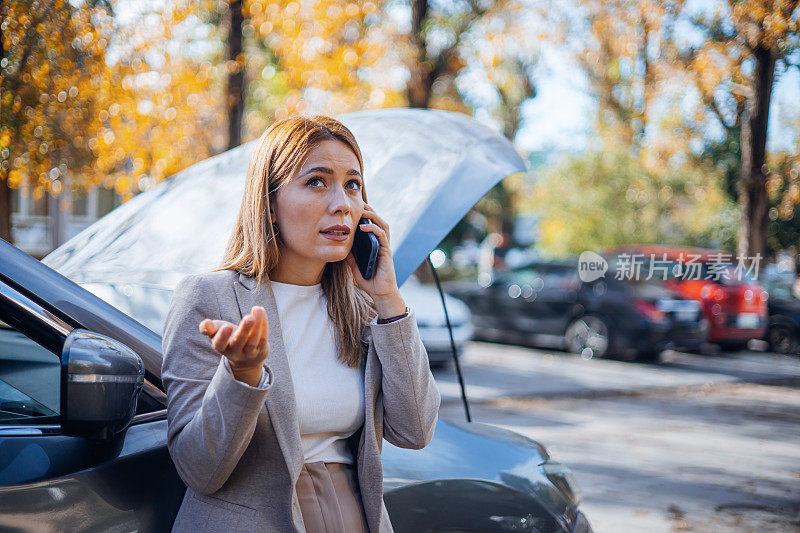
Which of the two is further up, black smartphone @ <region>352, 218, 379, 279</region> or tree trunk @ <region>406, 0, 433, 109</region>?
tree trunk @ <region>406, 0, 433, 109</region>

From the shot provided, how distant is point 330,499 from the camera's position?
1.62 m

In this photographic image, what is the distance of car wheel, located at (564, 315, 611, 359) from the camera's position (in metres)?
12.0

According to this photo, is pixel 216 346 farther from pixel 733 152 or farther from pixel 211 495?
pixel 733 152

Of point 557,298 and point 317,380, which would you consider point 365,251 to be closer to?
point 317,380

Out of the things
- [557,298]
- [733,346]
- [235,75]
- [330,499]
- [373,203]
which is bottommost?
[733,346]

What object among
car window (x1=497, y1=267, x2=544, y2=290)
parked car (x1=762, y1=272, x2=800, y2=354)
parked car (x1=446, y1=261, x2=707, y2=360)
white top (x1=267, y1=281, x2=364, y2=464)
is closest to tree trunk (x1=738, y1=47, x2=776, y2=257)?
parked car (x1=762, y1=272, x2=800, y2=354)

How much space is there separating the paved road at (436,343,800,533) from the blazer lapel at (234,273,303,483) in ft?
11.5

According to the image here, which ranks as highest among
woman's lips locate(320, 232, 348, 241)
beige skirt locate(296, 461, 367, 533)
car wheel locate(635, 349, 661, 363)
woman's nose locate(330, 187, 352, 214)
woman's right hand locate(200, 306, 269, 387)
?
woman's nose locate(330, 187, 352, 214)

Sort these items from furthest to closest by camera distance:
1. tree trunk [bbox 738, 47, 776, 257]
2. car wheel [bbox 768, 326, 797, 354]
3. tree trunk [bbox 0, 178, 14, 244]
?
car wheel [bbox 768, 326, 797, 354]
tree trunk [bbox 738, 47, 776, 257]
tree trunk [bbox 0, 178, 14, 244]

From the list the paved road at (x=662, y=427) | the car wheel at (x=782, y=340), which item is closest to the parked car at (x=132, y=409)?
the paved road at (x=662, y=427)

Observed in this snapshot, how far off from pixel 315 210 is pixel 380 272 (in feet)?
0.73

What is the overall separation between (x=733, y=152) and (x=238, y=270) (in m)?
14.7

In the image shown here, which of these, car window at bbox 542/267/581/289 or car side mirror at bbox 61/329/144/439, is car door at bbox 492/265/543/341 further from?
car side mirror at bbox 61/329/144/439

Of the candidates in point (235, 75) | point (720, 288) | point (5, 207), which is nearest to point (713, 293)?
point (720, 288)
